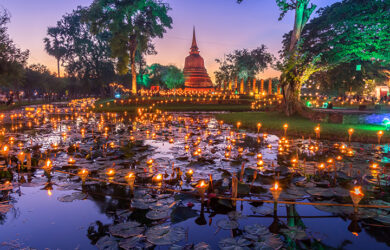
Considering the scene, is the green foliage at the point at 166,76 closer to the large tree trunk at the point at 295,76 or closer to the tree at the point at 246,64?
the tree at the point at 246,64

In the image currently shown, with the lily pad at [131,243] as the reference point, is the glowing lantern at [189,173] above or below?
above

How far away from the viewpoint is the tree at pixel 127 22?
101ft

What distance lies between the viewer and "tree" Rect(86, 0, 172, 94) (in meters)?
30.7

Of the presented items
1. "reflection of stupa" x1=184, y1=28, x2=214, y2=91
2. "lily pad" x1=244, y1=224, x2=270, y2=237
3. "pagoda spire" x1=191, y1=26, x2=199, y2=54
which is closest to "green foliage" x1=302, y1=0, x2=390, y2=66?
"lily pad" x1=244, y1=224, x2=270, y2=237

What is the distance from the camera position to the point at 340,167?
21.2 feet

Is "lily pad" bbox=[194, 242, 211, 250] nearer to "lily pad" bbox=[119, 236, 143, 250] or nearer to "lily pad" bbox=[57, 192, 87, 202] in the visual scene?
"lily pad" bbox=[119, 236, 143, 250]

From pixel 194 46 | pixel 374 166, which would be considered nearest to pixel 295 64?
pixel 374 166

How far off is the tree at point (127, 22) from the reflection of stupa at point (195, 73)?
2726cm

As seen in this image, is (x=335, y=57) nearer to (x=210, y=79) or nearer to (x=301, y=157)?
(x=301, y=157)

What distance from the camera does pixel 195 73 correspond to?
211 ft

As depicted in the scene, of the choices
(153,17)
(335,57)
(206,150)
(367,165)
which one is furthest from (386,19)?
(153,17)

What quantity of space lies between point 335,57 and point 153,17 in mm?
21701

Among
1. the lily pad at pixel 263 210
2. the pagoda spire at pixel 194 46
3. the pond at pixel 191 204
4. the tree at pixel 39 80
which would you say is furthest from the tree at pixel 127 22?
the pagoda spire at pixel 194 46

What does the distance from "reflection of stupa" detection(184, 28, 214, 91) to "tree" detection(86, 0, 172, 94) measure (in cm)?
2726
